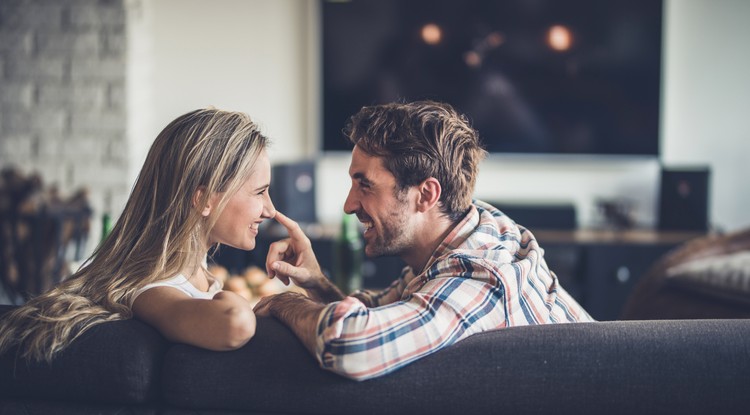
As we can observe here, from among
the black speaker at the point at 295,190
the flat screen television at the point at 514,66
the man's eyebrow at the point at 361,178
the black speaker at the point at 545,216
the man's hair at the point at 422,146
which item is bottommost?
the black speaker at the point at 545,216

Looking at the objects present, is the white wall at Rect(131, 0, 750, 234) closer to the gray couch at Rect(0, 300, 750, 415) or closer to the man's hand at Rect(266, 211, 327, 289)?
the man's hand at Rect(266, 211, 327, 289)

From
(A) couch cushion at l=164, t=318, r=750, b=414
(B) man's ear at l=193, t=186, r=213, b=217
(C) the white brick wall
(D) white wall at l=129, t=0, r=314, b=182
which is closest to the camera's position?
(A) couch cushion at l=164, t=318, r=750, b=414

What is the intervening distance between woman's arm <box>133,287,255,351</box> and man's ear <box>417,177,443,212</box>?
0.50m

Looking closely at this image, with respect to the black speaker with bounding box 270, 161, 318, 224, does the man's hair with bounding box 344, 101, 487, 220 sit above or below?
above

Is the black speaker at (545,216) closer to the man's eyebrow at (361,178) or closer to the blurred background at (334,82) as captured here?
the blurred background at (334,82)

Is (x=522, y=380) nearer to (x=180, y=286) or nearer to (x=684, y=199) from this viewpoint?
(x=180, y=286)

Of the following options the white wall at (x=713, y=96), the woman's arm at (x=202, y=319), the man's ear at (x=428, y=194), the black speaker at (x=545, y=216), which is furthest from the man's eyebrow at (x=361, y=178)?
the white wall at (x=713, y=96)

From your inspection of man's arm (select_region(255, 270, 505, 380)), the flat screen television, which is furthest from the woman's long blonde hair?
the flat screen television

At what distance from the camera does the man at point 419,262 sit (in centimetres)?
121

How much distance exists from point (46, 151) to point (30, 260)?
129 centimetres

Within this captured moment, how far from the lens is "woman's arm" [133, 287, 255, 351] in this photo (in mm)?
1202

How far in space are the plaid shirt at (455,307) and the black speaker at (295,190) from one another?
269cm

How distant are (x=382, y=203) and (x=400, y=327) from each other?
0.50 meters

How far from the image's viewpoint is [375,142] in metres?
1.65
